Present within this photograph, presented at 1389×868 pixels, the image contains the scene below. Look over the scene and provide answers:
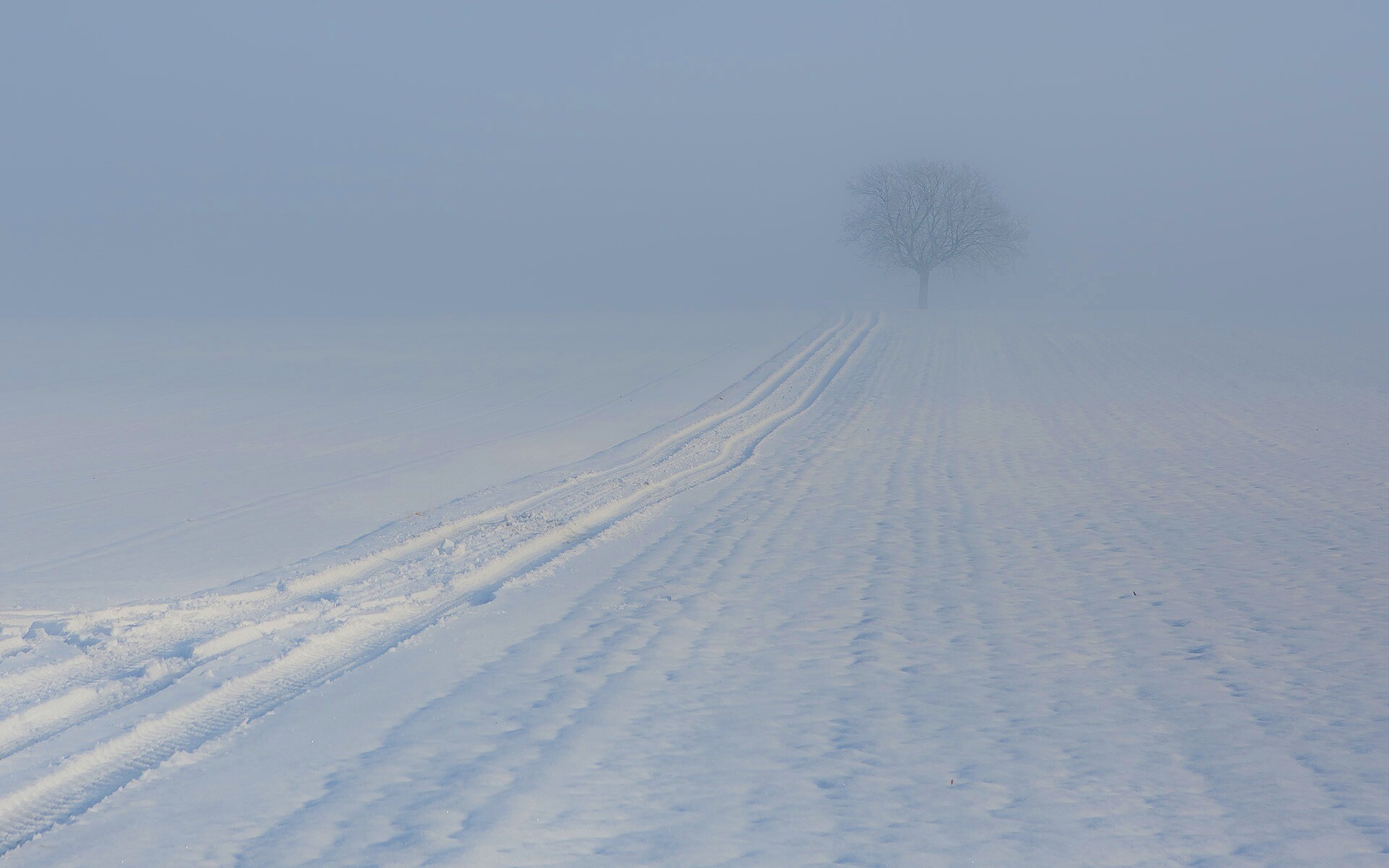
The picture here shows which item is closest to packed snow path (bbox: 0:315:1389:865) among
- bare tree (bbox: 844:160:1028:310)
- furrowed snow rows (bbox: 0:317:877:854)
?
furrowed snow rows (bbox: 0:317:877:854)

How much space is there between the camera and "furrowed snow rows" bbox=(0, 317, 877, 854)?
410 centimetres

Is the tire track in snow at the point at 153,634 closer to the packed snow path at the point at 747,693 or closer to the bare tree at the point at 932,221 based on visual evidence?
the packed snow path at the point at 747,693

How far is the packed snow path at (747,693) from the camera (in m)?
3.62

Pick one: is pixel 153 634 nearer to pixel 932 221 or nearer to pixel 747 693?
pixel 747 693

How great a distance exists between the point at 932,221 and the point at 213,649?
60.1 metres

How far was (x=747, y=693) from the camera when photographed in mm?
4977

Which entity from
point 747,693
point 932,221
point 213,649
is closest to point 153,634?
point 213,649

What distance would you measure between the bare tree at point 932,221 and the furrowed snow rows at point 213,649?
2177 inches

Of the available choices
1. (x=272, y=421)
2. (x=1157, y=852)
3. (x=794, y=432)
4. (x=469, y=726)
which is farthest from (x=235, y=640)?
(x=272, y=421)

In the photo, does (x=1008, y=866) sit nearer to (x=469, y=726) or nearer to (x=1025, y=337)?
(x=469, y=726)

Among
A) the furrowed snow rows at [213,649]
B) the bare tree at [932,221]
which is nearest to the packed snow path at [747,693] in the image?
the furrowed snow rows at [213,649]

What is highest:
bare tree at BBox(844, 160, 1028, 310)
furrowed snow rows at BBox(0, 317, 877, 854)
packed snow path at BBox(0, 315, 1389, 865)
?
bare tree at BBox(844, 160, 1028, 310)

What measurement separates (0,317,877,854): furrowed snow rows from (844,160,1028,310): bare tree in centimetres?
5529

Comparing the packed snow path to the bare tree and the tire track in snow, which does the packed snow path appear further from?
the bare tree
